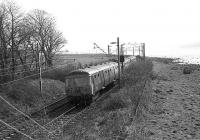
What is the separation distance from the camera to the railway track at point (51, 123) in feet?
46.6

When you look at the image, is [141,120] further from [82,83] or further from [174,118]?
[82,83]

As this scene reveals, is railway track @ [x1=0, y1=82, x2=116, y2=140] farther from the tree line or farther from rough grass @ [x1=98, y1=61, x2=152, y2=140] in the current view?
the tree line

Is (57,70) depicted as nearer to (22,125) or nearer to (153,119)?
(22,125)

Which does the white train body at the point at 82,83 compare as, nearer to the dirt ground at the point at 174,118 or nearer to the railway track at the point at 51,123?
the railway track at the point at 51,123

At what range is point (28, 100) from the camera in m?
24.5

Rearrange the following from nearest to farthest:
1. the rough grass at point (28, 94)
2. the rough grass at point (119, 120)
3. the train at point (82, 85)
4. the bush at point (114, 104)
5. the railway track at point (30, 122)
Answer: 1. the rough grass at point (119, 120)
2. the railway track at point (30, 122)
3. the bush at point (114, 104)
4. the train at point (82, 85)
5. the rough grass at point (28, 94)

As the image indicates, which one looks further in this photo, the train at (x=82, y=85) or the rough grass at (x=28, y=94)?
the rough grass at (x=28, y=94)

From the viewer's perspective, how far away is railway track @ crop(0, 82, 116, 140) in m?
14.2

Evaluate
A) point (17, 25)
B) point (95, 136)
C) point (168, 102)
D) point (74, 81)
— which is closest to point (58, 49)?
point (17, 25)

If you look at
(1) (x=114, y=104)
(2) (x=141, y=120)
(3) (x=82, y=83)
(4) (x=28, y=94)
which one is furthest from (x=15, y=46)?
(2) (x=141, y=120)

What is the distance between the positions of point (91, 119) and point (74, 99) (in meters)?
5.14

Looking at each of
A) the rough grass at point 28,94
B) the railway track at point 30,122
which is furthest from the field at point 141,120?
the rough grass at point 28,94

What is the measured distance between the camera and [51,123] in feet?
56.2

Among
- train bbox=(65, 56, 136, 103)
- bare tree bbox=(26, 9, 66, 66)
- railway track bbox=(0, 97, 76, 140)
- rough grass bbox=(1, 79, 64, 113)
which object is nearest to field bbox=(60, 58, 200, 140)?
train bbox=(65, 56, 136, 103)
